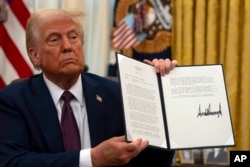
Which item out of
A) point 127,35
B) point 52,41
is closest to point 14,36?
point 127,35

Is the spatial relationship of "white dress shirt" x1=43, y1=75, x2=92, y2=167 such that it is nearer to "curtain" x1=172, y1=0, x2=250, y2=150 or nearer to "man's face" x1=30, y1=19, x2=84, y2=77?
"man's face" x1=30, y1=19, x2=84, y2=77

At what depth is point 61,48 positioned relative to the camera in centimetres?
178

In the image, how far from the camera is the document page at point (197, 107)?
171 centimetres

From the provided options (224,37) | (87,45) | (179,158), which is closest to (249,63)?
(224,37)

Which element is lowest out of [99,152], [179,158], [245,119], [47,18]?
[179,158]

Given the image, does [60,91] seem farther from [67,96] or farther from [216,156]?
[216,156]

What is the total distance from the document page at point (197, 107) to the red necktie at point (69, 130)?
14.1 inches

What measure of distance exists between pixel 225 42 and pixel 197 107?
3.83 ft

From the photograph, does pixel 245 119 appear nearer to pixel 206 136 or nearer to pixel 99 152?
pixel 206 136

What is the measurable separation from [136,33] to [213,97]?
1.29 m

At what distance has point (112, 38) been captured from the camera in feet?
9.84

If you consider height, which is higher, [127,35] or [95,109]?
[127,35]

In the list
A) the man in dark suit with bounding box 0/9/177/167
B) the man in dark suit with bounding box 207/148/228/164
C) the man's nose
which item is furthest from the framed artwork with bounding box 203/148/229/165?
the man's nose

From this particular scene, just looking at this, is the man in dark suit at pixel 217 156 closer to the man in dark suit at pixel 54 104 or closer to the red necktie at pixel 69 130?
the man in dark suit at pixel 54 104
